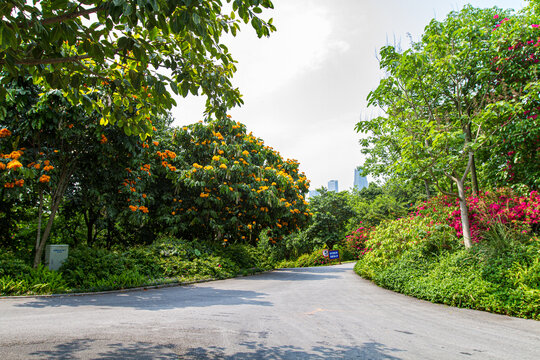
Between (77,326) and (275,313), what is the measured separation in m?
3.19

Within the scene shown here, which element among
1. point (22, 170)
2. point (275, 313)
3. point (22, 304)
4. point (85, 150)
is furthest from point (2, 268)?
point (275, 313)

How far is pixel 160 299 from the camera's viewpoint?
23.5ft

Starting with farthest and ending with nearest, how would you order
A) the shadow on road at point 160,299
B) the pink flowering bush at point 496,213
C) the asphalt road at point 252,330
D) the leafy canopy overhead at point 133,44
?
the pink flowering bush at point 496,213
the shadow on road at point 160,299
the asphalt road at point 252,330
the leafy canopy overhead at point 133,44

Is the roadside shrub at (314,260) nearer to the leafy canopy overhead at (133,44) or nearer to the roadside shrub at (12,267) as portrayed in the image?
the roadside shrub at (12,267)

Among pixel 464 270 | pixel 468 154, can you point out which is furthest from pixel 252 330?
pixel 468 154

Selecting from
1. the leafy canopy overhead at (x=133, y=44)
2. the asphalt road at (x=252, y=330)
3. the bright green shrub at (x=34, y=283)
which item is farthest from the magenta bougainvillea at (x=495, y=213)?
the bright green shrub at (x=34, y=283)

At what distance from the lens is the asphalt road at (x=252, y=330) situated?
3.60m

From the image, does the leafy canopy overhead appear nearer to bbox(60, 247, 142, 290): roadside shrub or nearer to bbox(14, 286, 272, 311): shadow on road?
bbox(14, 286, 272, 311): shadow on road

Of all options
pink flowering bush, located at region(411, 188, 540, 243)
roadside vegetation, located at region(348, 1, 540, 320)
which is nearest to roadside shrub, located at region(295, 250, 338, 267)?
roadside vegetation, located at region(348, 1, 540, 320)

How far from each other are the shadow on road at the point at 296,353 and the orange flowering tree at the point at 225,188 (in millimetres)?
8411

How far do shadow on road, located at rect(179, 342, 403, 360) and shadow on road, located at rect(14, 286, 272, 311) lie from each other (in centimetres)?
292

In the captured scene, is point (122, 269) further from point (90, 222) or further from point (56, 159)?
point (90, 222)

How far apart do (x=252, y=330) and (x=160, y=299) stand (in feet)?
11.4

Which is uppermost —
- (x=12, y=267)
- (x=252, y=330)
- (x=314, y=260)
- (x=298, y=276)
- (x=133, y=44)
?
(x=133, y=44)
